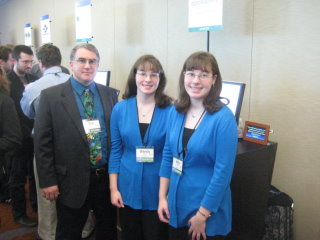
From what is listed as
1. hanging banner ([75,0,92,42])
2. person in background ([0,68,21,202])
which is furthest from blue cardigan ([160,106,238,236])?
hanging banner ([75,0,92,42])

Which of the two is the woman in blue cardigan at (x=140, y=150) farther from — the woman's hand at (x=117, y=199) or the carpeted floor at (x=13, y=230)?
the carpeted floor at (x=13, y=230)

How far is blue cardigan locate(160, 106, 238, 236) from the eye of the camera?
1224mm

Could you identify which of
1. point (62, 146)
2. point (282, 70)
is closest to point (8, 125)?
point (62, 146)

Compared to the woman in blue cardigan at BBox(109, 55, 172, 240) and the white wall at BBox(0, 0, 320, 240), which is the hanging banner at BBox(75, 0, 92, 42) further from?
the woman in blue cardigan at BBox(109, 55, 172, 240)

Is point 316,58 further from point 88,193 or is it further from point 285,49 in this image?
point 88,193

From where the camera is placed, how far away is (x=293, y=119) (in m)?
2.19

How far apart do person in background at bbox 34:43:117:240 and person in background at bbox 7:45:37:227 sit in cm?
118

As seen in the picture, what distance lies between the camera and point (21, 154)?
9.01 feet

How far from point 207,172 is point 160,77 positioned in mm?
577

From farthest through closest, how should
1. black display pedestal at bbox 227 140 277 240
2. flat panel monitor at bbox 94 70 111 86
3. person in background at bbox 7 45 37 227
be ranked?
flat panel monitor at bbox 94 70 111 86 < person in background at bbox 7 45 37 227 < black display pedestal at bbox 227 140 277 240

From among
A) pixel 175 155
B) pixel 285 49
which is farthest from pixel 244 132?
pixel 175 155

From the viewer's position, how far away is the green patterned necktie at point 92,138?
5.40ft

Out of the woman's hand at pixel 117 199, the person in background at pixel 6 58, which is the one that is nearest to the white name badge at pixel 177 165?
the woman's hand at pixel 117 199

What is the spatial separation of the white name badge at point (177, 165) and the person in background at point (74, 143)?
48cm
